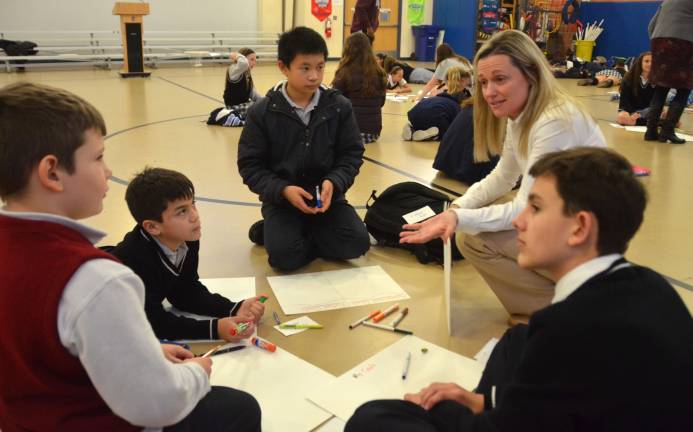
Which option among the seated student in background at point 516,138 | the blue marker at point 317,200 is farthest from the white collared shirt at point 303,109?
the seated student in background at point 516,138

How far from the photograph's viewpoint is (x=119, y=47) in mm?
10523

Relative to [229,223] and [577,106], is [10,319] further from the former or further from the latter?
[229,223]

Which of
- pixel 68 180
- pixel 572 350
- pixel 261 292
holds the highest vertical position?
pixel 68 180

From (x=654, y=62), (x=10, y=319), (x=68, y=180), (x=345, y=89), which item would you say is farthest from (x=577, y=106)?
(x=654, y=62)

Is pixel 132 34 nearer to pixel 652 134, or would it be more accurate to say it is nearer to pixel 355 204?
pixel 355 204

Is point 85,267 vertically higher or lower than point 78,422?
higher

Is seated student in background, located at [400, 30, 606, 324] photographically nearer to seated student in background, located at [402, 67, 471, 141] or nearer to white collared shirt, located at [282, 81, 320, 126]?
white collared shirt, located at [282, 81, 320, 126]

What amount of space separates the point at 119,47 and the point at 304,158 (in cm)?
893

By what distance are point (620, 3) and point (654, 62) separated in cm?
729


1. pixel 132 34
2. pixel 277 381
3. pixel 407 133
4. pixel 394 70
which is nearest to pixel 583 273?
pixel 277 381

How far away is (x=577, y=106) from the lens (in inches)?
86.3

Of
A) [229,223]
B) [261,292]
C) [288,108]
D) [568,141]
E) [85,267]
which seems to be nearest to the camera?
[85,267]

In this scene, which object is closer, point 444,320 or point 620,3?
point 444,320

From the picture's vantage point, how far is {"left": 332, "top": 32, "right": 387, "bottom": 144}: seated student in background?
523 cm
